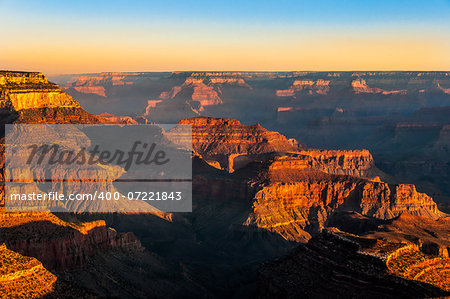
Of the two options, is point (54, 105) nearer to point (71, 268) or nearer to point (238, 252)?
point (238, 252)

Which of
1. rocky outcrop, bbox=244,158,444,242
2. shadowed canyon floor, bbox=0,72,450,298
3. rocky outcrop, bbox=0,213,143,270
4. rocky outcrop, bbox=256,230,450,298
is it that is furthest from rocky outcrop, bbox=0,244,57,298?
rocky outcrop, bbox=244,158,444,242

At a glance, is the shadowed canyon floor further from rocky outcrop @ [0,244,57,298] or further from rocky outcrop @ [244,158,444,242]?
rocky outcrop @ [244,158,444,242]

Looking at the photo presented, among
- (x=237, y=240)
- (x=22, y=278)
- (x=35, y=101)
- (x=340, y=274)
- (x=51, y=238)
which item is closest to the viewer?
(x=22, y=278)

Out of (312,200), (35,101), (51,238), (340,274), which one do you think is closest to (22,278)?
(51,238)

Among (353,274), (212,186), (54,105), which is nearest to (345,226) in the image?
(212,186)

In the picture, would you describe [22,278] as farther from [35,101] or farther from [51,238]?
[35,101]

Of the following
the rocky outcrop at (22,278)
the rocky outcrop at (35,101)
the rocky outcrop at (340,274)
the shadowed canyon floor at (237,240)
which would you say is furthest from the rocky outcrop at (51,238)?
the rocky outcrop at (35,101)

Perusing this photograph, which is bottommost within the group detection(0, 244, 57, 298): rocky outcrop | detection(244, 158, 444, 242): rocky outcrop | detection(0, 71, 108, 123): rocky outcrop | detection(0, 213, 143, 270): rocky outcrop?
detection(244, 158, 444, 242): rocky outcrop

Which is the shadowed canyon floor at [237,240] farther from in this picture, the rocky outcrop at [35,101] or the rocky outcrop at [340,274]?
the rocky outcrop at [35,101]
